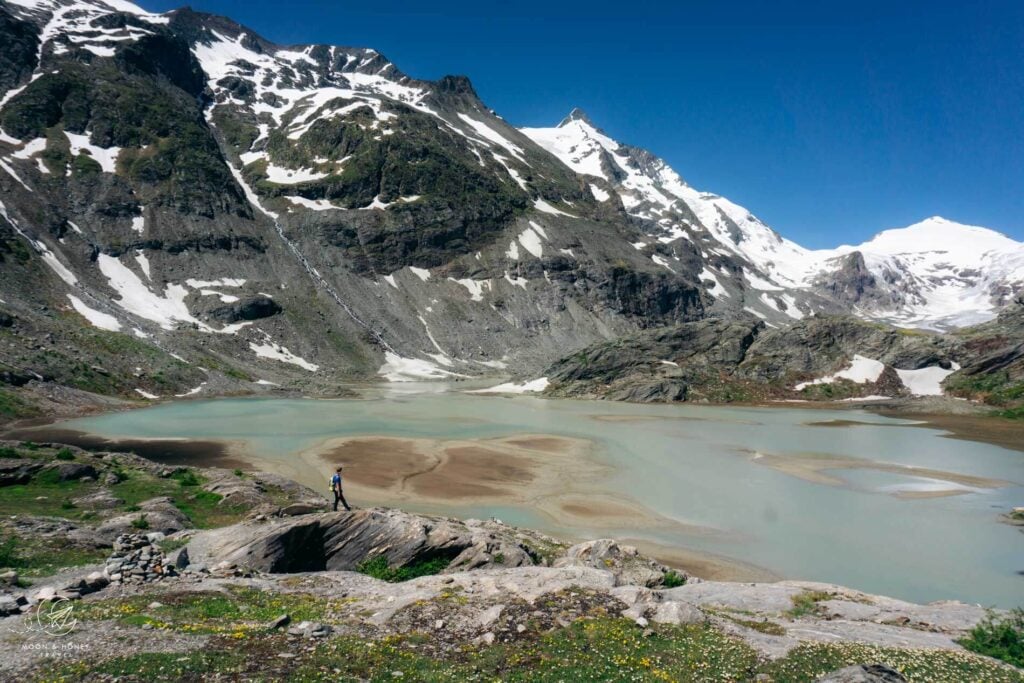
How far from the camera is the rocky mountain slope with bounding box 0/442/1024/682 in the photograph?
10.8 metres

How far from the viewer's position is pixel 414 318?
15838 centimetres

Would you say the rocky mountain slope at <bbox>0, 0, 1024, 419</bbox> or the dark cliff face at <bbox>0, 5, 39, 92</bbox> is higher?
the dark cliff face at <bbox>0, 5, 39, 92</bbox>

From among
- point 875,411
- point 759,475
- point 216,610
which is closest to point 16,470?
point 216,610

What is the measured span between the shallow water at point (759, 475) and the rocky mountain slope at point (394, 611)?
8601 mm

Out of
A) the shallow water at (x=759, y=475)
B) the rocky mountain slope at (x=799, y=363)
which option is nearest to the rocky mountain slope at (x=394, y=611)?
the shallow water at (x=759, y=475)

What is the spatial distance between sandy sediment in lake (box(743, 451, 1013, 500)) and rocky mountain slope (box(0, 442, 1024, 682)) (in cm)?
2452

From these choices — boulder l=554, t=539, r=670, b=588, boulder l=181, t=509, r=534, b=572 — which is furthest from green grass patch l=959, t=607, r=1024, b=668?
boulder l=181, t=509, r=534, b=572

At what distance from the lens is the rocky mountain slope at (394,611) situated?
10.8 meters

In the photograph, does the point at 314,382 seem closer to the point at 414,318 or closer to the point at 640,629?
the point at 414,318

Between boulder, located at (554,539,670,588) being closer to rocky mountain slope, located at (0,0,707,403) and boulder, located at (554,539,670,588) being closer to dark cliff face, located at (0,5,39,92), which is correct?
rocky mountain slope, located at (0,0,707,403)

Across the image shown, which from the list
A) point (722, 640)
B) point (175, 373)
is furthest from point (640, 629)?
point (175, 373)

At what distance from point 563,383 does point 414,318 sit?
62.5 meters

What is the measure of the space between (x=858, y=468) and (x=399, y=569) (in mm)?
41918

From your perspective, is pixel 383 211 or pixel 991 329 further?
pixel 383 211
